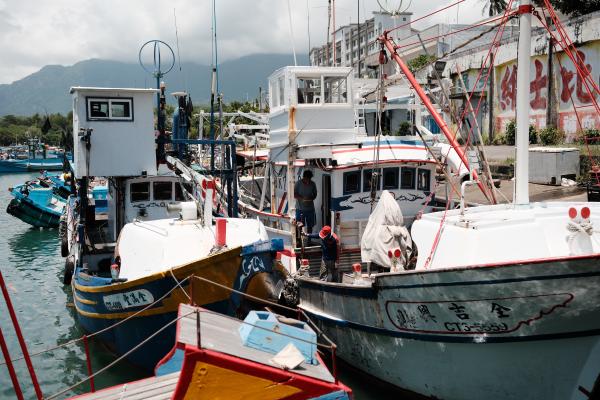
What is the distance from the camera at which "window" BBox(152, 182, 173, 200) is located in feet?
53.2

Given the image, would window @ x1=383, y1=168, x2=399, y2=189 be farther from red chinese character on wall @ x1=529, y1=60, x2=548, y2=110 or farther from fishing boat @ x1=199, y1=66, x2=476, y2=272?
red chinese character on wall @ x1=529, y1=60, x2=548, y2=110

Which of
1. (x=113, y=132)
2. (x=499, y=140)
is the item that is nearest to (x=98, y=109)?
(x=113, y=132)

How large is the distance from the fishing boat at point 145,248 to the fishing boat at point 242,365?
1.27m

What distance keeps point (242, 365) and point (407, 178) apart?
9671 mm

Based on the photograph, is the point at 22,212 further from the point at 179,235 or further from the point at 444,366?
the point at 444,366

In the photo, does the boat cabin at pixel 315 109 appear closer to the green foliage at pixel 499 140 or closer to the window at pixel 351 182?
the window at pixel 351 182

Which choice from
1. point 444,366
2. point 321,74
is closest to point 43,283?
point 321,74

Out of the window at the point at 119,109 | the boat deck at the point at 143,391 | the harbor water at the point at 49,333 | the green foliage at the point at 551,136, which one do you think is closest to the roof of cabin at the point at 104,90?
the window at the point at 119,109

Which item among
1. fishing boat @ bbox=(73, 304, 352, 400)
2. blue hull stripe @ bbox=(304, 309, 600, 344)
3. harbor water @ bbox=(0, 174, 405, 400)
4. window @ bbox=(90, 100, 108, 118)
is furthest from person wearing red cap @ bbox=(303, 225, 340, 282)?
window @ bbox=(90, 100, 108, 118)

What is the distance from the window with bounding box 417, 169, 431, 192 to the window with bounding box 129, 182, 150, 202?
7.42 meters

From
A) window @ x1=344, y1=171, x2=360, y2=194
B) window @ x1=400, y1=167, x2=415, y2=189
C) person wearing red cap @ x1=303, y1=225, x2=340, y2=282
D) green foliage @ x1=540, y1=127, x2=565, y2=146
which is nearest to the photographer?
person wearing red cap @ x1=303, y1=225, x2=340, y2=282

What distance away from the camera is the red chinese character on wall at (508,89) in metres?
32.4

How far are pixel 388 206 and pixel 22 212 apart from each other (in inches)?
1048

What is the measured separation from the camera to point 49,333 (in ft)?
47.0
